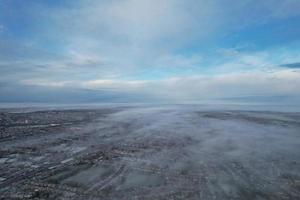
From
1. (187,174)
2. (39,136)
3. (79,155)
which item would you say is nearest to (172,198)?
(187,174)

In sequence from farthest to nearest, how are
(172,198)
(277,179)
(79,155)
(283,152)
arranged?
(283,152), (79,155), (277,179), (172,198)

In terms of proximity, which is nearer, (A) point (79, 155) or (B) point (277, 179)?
(B) point (277, 179)

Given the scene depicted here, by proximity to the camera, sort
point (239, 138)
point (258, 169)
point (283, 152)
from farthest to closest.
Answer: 1. point (239, 138)
2. point (283, 152)
3. point (258, 169)

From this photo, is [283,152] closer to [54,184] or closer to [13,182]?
[54,184]

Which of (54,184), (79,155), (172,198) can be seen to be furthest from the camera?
(79,155)

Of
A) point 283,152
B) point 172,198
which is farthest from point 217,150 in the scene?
point 172,198

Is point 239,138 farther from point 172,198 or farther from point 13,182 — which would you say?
point 13,182

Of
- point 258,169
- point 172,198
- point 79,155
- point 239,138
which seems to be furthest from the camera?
point 239,138

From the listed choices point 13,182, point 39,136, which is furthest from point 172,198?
point 39,136

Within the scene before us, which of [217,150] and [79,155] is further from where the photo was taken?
[217,150]
